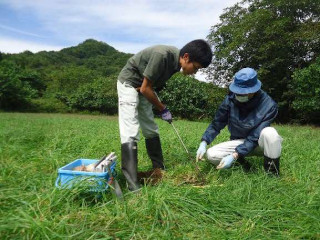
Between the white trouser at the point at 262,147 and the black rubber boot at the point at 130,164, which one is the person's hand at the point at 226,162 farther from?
the black rubber boot at the point at 130,164

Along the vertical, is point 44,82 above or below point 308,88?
above

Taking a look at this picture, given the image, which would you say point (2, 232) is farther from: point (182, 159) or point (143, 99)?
point (182, 159)

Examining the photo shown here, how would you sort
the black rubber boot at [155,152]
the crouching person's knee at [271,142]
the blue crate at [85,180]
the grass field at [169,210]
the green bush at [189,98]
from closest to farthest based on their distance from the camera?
the grass field at [169,210], the blue crate at [85,180], the crouching person's knee at [271,142], the black rubber boot at [155,152], the green bush at [189,98]

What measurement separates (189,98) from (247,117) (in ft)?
52.2

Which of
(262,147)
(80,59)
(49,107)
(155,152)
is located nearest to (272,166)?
(262,147)

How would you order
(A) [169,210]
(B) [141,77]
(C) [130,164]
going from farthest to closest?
(B) [141,77] → (C) [130,164] → (A) [169,210]

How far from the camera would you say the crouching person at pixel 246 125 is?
9.20 feet

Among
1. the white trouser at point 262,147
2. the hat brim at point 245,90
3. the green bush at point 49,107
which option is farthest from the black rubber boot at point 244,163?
the green bush at point 49,107

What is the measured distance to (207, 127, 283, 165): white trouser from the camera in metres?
2.75

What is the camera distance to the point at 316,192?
91.4 inches

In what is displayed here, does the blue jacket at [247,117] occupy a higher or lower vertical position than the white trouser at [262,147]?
higher

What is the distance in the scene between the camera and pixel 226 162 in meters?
2.80

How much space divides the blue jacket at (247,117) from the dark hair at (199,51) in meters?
0.62

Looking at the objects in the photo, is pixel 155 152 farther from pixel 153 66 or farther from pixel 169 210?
pixel 169 210
